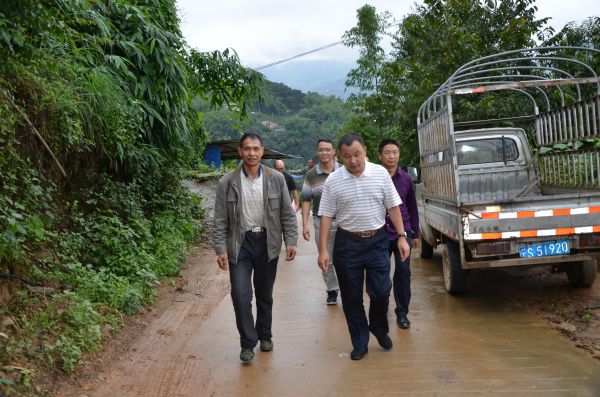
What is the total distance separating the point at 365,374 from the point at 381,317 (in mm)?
604

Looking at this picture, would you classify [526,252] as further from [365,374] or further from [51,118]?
[51,118]

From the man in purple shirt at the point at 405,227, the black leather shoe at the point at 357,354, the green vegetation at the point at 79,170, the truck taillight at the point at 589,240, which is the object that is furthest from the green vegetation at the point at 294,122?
the black leather shoe at the point at 357,354

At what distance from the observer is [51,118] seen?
5828 mm

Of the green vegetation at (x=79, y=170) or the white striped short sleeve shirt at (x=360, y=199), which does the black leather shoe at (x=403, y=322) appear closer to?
the white striped short sleeve shirt at (x=360, y=199)

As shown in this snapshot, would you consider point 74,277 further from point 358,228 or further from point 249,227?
point 358,228

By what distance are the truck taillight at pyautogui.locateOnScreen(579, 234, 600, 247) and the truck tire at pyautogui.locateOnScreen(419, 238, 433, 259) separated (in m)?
3.77

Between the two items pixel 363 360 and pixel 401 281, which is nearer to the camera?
pixel 363 360

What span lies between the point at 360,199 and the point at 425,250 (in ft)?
18.0

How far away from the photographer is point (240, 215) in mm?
4762

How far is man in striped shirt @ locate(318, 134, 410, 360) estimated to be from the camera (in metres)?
4.63

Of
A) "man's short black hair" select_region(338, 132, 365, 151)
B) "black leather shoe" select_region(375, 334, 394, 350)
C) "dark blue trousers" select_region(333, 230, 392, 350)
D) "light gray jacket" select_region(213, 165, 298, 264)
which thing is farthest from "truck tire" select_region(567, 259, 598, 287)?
"light gray jacket" select_region(213, 165, 298, 264)

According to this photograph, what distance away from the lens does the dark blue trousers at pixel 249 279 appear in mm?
4754

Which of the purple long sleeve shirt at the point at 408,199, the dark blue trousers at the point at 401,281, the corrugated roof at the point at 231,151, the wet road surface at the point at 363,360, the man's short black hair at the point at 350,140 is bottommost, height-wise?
the wet road surface at the point at 363,360

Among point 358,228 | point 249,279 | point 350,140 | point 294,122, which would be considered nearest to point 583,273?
point 358,228
